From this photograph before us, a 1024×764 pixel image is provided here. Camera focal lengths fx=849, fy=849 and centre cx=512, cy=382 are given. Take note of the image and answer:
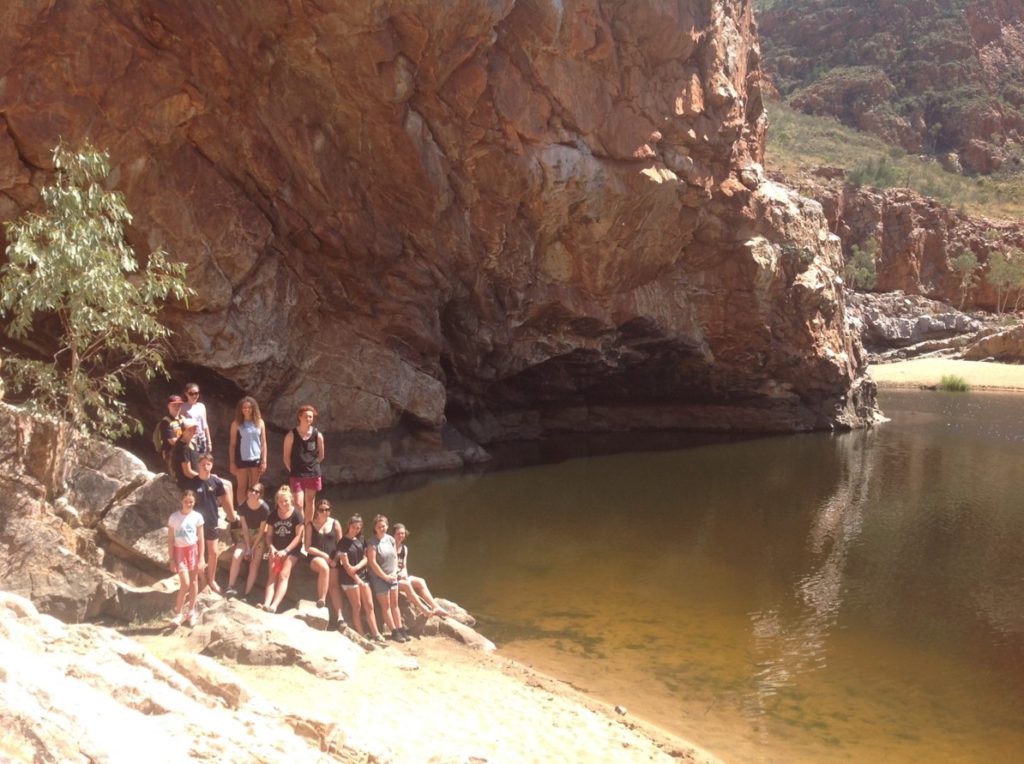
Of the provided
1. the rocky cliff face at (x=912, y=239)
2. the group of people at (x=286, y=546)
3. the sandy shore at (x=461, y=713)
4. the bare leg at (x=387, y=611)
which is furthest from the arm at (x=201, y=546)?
the rocky cliff face at (x=912, y=239)

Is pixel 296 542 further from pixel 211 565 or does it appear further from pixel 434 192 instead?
pixel 434 192

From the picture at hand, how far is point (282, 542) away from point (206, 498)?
1106 millimetres

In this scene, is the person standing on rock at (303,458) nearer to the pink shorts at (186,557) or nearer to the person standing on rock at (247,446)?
the person standing on rock at (247,446)

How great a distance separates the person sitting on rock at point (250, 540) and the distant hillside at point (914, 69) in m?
114

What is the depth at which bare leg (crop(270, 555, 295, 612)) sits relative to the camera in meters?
10.5

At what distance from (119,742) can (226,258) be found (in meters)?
19.2

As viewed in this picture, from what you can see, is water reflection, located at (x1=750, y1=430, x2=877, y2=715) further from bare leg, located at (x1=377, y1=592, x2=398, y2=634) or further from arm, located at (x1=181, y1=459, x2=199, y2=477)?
arm, located at (x1=181, y1=459, x2=199, y2=477)

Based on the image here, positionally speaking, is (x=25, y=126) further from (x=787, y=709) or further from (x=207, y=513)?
(x=787, y=709)

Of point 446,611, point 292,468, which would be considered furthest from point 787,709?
Result: point 292,468

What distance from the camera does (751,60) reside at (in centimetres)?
3488

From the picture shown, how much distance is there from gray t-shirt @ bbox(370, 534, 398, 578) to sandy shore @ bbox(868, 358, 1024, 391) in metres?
57.8

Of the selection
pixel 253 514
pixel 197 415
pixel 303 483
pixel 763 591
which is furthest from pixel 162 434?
pixel 763 591

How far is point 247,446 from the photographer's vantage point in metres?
12.4

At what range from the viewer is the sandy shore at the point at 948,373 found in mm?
59906
